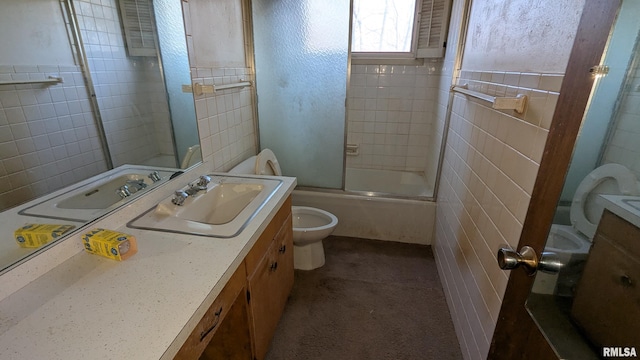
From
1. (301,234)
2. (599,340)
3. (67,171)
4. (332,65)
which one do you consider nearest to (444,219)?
(301,234)

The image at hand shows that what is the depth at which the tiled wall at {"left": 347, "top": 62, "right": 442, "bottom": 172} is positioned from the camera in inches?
110

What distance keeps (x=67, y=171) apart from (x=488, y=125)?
1664 millimetres

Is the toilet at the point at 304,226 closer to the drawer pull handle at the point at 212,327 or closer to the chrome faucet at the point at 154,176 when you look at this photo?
the chrome faucet at the point at 154,176

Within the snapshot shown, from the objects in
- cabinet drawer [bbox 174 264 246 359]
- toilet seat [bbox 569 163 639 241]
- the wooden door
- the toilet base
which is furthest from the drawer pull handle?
the toilet base

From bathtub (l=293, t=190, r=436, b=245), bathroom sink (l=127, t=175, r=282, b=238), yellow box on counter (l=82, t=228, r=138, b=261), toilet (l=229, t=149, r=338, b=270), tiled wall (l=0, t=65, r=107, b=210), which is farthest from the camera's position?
bathtub (l=293, t=190, r=436, b=245)

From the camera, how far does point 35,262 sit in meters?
0.82

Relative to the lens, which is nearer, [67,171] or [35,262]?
[35,262]

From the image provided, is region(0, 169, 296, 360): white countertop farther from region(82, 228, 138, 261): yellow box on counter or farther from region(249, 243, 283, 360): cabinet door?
region(249, 243, 283, 360): cabinet door

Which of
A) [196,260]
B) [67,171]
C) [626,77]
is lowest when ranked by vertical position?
[196,260]

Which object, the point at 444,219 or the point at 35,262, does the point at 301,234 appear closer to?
the point at 444,219

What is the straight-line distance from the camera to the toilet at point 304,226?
1927 millimetres

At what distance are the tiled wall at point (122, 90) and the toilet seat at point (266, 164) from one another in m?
0.65

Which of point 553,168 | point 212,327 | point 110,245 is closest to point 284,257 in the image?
point 212,327

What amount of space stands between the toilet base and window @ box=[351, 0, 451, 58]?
1.75 m
